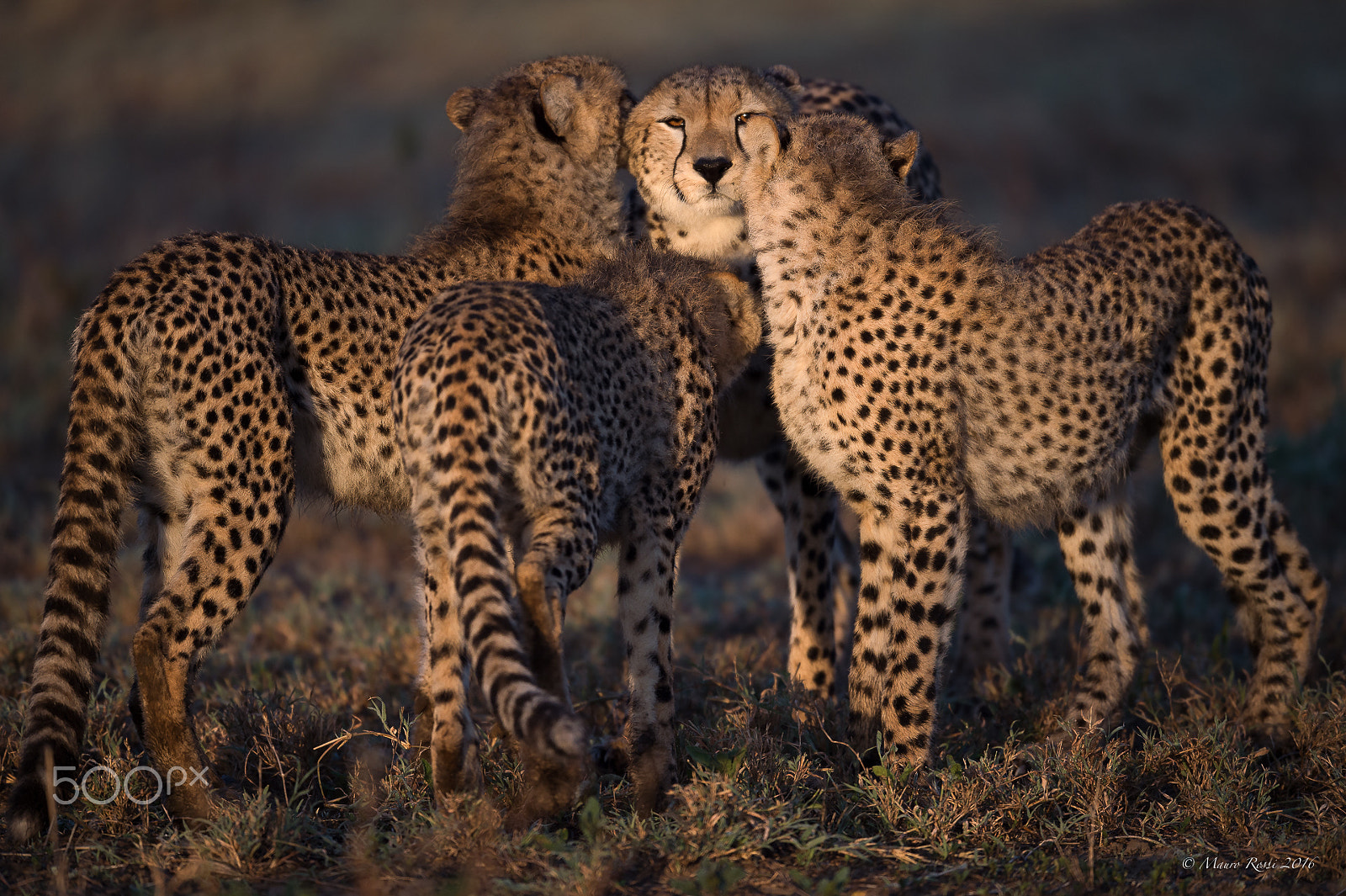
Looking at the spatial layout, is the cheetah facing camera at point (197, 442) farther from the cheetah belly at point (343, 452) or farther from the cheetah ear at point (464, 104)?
the cheetah ear at point (464, 104)

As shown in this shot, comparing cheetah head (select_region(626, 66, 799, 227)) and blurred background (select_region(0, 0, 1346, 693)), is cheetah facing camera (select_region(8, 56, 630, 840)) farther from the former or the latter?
blurred background (select_region(0, 0, 1346, 693))

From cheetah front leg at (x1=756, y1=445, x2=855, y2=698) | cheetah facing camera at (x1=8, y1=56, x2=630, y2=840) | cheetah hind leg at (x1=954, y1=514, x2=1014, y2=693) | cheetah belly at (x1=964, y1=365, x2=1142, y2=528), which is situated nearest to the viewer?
cheetah facing camera at (x1=8, y1=56, x2=630, y2=840)

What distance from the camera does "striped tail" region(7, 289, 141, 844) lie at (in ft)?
10.8

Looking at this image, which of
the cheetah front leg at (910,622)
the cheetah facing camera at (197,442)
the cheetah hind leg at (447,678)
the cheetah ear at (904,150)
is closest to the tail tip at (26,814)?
the cheetah facing camera at (197,442)

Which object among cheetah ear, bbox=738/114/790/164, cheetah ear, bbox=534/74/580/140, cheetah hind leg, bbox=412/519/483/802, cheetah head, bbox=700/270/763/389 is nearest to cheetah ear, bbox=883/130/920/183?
cheetah ear, bbox=738/114/790/164

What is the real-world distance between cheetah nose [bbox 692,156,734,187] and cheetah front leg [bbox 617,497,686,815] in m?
1.15

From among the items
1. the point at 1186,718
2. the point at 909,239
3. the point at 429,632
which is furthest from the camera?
the point at 1186,718

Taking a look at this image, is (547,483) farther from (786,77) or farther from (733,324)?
(786,77)

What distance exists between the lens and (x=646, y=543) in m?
3.80

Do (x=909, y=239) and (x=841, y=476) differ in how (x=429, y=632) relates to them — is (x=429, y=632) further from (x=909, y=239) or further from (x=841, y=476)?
(x=909, y=239)

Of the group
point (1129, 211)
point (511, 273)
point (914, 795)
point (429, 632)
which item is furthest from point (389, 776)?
point (1129, 211)

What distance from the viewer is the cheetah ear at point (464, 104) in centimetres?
475

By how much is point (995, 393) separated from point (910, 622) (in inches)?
29.0

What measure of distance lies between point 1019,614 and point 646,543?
98.6 inches
